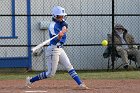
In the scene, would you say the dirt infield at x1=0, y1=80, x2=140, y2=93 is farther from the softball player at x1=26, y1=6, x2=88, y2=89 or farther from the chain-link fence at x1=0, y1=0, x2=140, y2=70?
the chain-link fence at x1=0, y1=0, x2=140, y2=70

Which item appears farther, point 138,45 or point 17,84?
point 138,45

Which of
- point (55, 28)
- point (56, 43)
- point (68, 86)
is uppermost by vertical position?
point (55, 28)

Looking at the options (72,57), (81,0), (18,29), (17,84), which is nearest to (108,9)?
(81,0)

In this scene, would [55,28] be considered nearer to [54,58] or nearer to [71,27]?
[54,58]

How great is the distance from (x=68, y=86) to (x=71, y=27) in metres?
5.38

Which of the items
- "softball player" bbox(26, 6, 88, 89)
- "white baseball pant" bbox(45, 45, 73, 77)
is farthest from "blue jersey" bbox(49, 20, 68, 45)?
"white baseball pant" bbox(45, 45, 73, 77)

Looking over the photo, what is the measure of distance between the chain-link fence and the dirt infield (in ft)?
12.2

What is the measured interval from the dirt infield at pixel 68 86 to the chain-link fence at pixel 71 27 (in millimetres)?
3710

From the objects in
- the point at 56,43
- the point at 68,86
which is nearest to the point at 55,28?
the point at 56,43

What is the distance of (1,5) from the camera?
16547mm

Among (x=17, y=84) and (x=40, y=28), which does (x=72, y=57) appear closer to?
(x=40, y=28)

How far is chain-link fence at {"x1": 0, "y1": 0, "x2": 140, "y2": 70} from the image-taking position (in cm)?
1655

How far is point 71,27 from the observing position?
55.2 ft

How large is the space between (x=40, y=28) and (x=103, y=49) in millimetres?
2209
